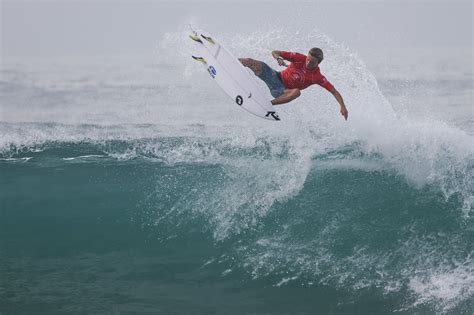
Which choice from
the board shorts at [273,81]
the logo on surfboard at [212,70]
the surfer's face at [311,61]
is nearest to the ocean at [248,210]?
the logo on surfboard at [212,70]

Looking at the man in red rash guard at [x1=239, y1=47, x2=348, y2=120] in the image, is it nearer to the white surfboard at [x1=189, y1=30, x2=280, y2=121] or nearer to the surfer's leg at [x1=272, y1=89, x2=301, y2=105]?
the surfer's leg at [x1=272, y1=89, x2=301, y2=105]

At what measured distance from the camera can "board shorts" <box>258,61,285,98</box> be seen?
8742 millimetres

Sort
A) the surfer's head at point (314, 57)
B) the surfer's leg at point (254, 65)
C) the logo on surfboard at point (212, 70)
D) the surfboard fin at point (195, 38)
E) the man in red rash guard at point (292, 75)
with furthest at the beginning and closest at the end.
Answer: the surfboard fin at point (195, 38), the logo on surfboard at point (212, 70), the surfer's leg at point (254, 65), the man in red rash guard at point (292, 75), the surfer's head at point (314, 57)

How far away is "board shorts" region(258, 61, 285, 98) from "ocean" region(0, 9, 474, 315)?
221 cm

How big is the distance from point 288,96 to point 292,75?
362 millimetres

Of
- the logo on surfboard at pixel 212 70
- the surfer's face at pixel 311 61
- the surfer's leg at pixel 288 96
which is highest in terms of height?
the logo on surfboard at pixel 212 70

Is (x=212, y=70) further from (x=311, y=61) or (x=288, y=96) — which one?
(x=311, y=61)

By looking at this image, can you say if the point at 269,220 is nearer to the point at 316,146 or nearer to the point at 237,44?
the point at 316,146

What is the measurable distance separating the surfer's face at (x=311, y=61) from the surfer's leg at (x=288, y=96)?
0.40m

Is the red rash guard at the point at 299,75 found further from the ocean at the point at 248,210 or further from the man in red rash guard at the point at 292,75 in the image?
the ocean at the point at 248,210

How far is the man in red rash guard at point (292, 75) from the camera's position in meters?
8.25

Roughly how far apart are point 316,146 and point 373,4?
90.2ft

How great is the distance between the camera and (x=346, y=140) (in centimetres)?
1186

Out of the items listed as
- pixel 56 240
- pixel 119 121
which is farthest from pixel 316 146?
pixel 119 121
